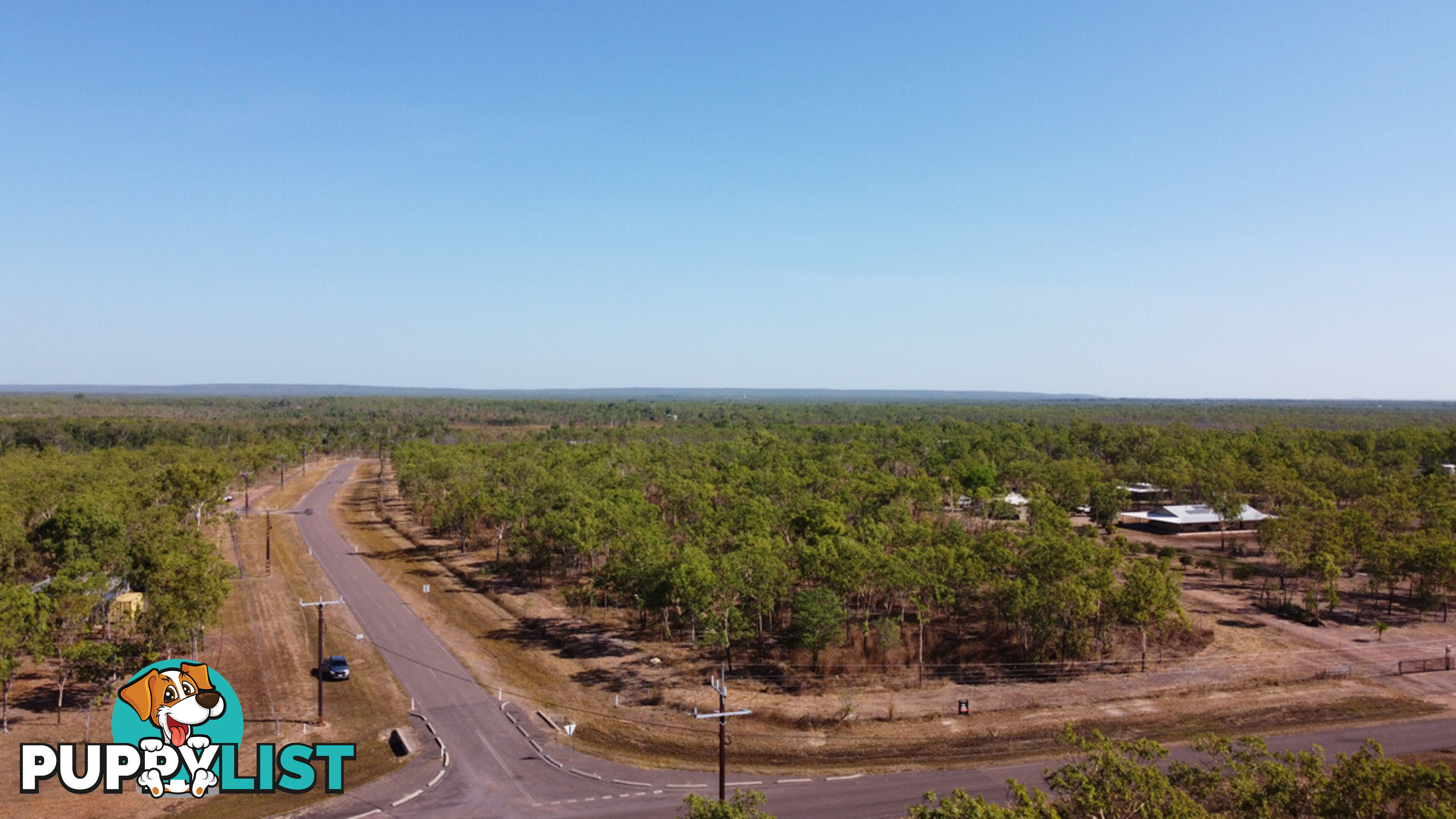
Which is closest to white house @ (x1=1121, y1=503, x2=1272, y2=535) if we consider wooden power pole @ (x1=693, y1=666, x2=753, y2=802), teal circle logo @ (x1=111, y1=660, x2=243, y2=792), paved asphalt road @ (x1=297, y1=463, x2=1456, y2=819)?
paved asphalt road @ (x1=297, y1=463, x2=1456, y2=819)

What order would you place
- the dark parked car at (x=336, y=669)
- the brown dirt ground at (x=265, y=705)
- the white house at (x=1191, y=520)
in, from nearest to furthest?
1. the brown dirt ground at (x=265, y=705)
2. the dark parked car at (x=336, y=669)
3. the white house at (x=1191, y=520)

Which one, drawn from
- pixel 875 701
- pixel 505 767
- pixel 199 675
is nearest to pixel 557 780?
pixel 505 767

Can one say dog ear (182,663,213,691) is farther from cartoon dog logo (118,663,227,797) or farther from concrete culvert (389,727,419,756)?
concrete culvert (389,727,419,756)

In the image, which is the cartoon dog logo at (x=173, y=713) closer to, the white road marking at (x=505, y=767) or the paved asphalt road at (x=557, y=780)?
the paved asphalt road at (x=557, y=780)

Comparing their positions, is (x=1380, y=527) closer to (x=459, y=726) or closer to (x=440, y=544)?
(x=459, y=726)

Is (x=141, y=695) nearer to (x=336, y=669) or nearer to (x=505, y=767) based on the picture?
(x=505, y=767)

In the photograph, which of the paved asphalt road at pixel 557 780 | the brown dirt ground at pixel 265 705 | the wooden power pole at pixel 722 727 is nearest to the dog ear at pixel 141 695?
the brown dirt ground at pixel 265 705
